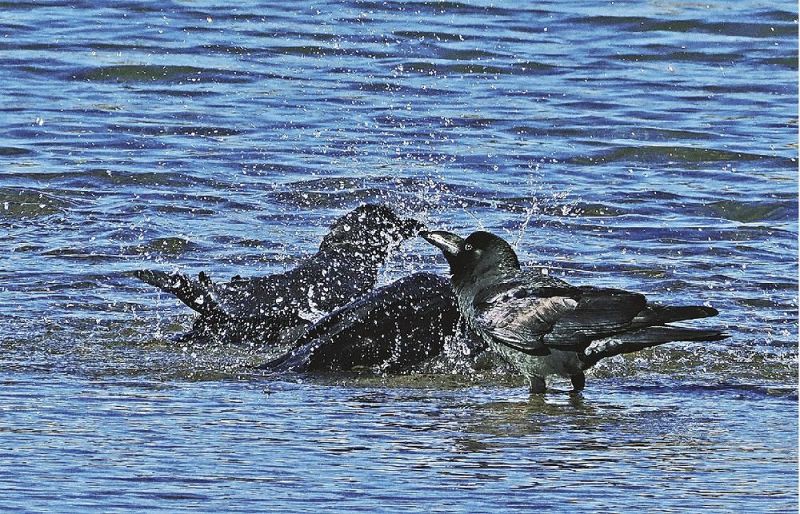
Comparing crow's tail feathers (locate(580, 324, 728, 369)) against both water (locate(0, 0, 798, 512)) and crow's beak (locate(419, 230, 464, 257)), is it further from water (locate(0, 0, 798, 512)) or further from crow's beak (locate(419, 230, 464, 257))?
crow's beak (locate(419, 230, 464, 257))

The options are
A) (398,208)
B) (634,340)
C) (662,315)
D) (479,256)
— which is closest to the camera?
(662,315)

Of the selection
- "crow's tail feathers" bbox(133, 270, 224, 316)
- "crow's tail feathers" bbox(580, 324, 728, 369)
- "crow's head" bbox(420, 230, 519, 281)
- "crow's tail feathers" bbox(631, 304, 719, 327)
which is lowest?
"crow's tail feathers" bbox(133, 270, 224, 316)

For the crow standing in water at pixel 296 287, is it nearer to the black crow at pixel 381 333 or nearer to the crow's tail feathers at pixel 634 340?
the black crow at pixel 381 333

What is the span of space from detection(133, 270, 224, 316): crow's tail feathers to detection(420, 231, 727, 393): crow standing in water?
151 centimetres

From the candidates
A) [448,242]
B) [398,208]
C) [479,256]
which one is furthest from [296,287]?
[398,208]

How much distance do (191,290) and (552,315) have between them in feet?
7.15

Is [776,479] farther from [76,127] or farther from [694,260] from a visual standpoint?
[76,127]

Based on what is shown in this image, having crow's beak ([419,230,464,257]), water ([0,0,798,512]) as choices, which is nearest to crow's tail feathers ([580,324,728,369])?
water ([0,0,798,512])

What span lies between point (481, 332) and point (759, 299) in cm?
258

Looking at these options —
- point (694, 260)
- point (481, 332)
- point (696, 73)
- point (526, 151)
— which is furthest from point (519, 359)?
point (696, 73)

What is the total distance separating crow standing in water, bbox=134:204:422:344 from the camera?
→ 29.0ft

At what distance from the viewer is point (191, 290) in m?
9.09

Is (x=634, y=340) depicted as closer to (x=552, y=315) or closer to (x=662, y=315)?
(x=662, y=315)

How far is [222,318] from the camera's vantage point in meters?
8.84
